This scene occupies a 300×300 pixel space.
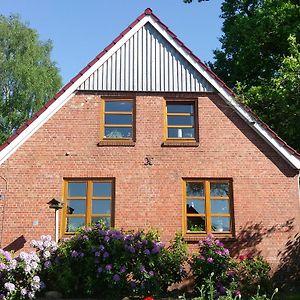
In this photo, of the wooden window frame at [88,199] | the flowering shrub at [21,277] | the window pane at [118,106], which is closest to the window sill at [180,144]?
the window pane at [118,106]

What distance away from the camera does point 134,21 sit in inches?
607

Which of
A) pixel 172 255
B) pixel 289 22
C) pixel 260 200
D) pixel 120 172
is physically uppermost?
pixel 289 22

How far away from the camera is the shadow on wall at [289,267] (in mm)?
13859

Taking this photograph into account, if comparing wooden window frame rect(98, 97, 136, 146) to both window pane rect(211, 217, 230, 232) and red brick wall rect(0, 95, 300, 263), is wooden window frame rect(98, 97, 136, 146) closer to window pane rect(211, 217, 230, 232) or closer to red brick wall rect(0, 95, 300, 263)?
red brick wall rect(0, 95, 300, 263)

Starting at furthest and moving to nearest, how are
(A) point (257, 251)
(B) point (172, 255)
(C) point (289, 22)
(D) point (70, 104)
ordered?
1. (C) point (289, 22)
2. (D) point (70, 104)
3. (A) point (257, 251)
4. (B) point (172, 255)

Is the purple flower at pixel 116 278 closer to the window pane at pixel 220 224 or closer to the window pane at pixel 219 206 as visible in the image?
the window pane at pixel 220 224

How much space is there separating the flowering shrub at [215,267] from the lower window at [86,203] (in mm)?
3190

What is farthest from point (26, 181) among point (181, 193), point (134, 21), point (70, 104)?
point (134, 21)

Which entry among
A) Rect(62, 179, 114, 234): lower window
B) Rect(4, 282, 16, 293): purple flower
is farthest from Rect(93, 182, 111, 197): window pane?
Rect(4, 282, 16, 293): purple flower

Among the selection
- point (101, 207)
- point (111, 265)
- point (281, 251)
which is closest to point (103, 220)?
point (101, 207)

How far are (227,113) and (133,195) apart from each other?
13.8 ft

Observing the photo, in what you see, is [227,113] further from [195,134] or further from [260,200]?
[260,200]

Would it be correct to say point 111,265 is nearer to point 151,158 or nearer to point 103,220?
point 103,220

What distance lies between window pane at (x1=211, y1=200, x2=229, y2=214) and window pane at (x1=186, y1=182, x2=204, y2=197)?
0.51 metres
